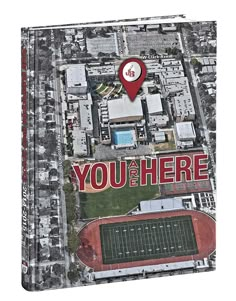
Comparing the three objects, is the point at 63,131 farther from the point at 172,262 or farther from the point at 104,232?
the point at 172,262

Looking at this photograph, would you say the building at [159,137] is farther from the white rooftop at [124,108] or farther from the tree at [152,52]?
the tree at [152,52]

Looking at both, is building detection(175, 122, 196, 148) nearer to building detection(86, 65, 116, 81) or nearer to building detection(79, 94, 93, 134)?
building detection(86, 65, 116, 81)

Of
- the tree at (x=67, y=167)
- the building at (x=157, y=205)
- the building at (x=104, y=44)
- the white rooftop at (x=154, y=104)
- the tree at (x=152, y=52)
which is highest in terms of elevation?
the building at (x=104, y=44)

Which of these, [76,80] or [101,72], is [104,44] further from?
[76,80]

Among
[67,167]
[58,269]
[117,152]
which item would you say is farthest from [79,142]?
[58,269]

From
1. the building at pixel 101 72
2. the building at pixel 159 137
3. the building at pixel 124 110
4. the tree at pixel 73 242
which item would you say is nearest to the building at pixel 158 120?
the building at pixel 159 137

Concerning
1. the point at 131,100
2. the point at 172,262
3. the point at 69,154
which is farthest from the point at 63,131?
the point at 172,262
